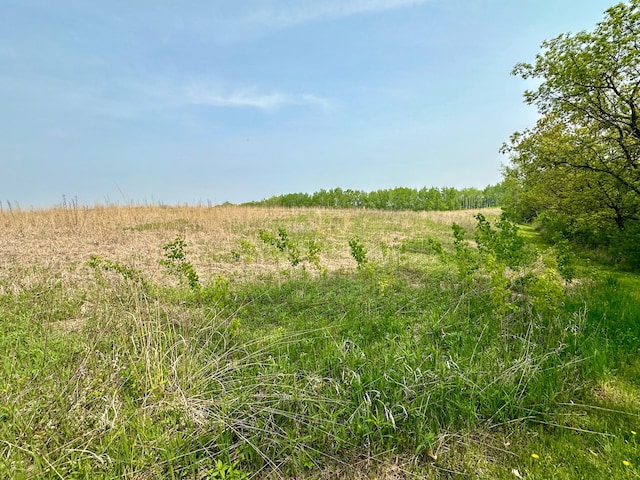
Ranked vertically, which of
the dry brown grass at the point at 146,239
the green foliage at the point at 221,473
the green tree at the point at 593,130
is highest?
the green tree at the point at 593,130

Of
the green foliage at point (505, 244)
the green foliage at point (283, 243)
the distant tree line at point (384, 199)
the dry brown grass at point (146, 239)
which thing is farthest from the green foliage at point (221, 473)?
the distant tree line at point (384, 199)

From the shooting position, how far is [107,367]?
2.27 m

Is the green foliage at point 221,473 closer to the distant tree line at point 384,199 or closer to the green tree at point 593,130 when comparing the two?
the green tree at point 593,130

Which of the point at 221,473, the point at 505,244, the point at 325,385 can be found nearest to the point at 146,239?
the point at 325,385

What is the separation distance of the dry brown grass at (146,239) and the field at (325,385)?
5.35 feet

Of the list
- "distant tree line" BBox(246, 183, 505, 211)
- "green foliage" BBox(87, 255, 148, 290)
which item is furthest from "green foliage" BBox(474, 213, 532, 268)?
"distant tree line" BBox(246, 183, 505, 211)

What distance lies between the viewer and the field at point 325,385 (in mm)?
1787

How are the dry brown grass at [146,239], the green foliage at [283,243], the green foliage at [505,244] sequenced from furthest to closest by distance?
the dry brown grass at [146,239], the green foliage at [283,243], the green foliage at [505,244]

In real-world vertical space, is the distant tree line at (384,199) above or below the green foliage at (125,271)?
above

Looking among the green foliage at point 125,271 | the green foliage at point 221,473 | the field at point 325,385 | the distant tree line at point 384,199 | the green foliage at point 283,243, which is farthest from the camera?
the distant tree line at point 384,199

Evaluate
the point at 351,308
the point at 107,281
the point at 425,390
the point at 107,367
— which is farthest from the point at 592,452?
the point at 107,281

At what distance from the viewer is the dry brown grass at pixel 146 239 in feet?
19.3

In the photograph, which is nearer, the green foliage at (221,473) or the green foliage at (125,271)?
the green foliage at (221,473)

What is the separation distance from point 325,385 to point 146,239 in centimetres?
770
